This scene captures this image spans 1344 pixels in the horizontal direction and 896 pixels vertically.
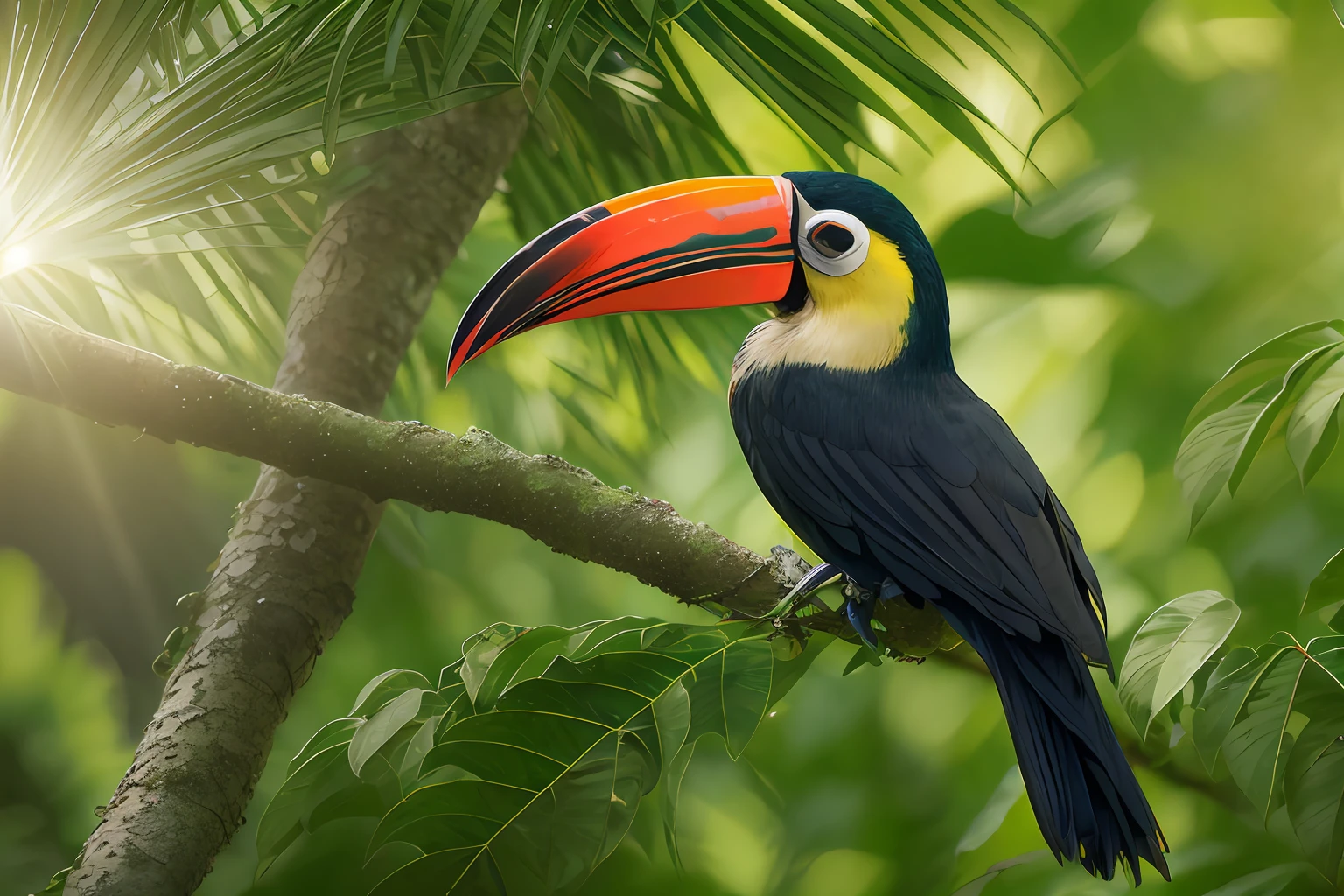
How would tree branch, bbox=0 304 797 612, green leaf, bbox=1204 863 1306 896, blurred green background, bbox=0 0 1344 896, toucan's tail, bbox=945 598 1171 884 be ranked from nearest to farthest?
toucan's tail, bbox=945 598 1171 884, tree branch, bbox=0 304 797 612, green leaf, bbox=1204 863 1306 896, blurred green background, bbox=0 0 1344 896

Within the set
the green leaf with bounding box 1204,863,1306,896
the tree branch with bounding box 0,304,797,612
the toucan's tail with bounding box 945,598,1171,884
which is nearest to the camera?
the toucan's tail with bounding box 945,598,1171,884

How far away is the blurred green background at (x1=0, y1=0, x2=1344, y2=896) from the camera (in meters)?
1.45

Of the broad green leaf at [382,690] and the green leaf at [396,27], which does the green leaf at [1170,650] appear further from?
the green leaf at [396,27]

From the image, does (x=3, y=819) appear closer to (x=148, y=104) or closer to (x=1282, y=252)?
(x=148, y=104)

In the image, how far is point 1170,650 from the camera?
2.31 ft

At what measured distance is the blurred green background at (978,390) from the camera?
1.45 metres

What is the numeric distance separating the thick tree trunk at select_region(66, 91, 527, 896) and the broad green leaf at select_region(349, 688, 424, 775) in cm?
13

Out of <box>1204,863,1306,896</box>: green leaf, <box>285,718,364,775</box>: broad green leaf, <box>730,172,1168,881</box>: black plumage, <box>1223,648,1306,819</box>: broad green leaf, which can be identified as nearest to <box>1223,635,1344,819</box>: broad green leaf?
<box>1223,648,1306,819</box>: broad green leaf

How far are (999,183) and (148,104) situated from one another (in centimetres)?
127

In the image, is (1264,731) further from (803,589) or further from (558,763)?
(558,763)

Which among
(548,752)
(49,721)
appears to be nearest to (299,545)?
(548,752)

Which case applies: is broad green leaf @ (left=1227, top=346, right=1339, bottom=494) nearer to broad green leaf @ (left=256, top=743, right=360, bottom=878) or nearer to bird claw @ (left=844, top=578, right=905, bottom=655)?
bird claw @ (left=844, top=578, right=905, bottom=655)

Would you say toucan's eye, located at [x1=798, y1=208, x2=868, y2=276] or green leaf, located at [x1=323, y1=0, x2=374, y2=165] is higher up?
green leaf, located at [x1=323, y1=0, x2=374, y2=165]

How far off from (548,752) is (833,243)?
44 cm
